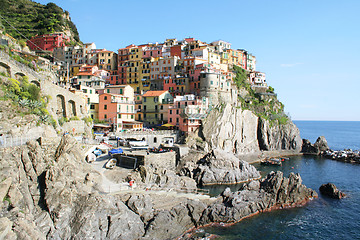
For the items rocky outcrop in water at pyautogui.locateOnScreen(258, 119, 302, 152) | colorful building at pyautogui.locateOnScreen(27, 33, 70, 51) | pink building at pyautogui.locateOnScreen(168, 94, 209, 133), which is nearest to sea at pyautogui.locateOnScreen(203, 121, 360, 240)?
pink building at pyautogui.locateOnScreen(168, 94, 209, 133)

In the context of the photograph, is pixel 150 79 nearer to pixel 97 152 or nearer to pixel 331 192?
pixel 97 152

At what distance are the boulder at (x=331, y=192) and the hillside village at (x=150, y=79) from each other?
27.8 m

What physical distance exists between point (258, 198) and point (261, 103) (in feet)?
165

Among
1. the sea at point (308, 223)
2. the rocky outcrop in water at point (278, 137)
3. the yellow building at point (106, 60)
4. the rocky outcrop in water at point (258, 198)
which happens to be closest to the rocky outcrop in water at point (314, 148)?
the rocky outcrop in water at point (278, 137)

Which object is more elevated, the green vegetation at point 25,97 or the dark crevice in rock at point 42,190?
the green vegetation at point 25,97

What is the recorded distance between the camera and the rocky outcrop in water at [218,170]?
153 feet

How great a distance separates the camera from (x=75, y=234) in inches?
932

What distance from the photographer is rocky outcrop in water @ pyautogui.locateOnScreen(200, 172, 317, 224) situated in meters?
32.0

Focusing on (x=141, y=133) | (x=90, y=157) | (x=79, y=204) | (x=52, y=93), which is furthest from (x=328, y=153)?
(x=79, y=204)

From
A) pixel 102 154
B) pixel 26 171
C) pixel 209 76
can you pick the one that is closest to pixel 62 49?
pixel 209 76

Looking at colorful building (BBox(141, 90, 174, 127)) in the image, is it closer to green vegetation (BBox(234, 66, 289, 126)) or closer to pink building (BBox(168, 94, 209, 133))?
pink building (BBox(168, 94, 209, 133))

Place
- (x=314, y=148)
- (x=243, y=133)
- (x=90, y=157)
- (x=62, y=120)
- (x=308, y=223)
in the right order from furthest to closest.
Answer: (x=314, y=148) < (x=243, y=133) < (x=62, y=120) < (x=90, y=157) < (x=308, y=223)

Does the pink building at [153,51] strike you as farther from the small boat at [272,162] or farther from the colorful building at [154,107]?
the small boat at [272,162]

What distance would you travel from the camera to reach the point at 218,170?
4816 cm
